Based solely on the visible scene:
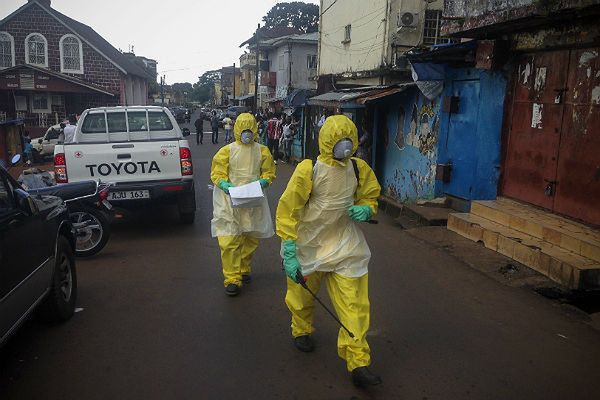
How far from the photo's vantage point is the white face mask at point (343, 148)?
361cm

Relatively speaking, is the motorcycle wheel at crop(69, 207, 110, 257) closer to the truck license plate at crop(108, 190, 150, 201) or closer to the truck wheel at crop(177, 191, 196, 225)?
the truck license plate at crop(108, 190, 150, 201)

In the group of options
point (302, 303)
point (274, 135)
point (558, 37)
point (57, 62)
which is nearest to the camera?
point (302, 303)

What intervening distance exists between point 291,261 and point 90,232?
4218mm

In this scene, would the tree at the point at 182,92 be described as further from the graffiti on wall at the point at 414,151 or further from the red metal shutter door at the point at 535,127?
the red metal shutter door at the point at 535,127

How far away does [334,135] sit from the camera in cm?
360

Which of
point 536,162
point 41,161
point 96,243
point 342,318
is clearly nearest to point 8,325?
point 342,318

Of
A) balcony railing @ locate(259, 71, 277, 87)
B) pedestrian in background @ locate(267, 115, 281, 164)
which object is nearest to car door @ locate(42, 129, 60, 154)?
pedestrian in background @ locate(267, 115, 281, 164)

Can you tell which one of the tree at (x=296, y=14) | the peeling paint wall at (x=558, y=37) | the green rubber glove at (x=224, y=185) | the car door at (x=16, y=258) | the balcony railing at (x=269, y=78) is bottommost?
the car door at (x=16, y=258)

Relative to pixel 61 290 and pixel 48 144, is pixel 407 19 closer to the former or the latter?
pixel 48 144

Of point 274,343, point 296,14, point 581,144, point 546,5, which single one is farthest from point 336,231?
point 296,14

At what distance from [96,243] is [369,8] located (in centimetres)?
1456

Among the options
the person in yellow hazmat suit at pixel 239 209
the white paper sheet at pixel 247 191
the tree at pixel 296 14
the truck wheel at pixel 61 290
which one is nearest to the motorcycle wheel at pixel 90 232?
the truck wheel at pixel 61 290

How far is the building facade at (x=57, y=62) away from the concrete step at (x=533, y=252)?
89.0 ft

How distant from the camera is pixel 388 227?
9266mm
